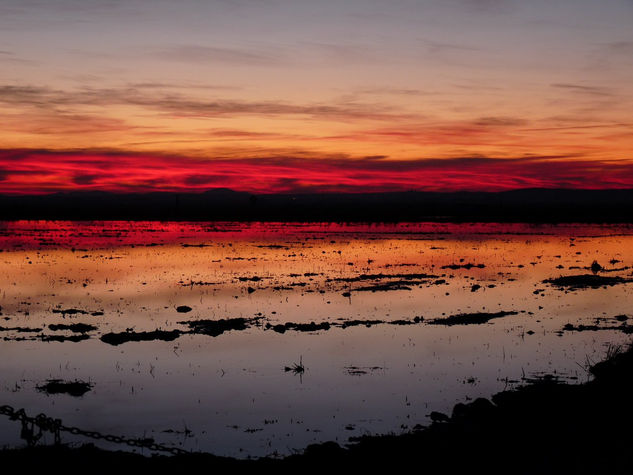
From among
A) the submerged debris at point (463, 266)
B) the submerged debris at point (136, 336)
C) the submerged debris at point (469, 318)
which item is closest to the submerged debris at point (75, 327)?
the submerged debris at point (136, 336)

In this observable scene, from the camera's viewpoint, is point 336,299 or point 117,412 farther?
point 336,299

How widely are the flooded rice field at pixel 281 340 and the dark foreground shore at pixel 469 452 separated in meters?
1.29

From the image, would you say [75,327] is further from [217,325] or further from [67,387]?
[67,387]

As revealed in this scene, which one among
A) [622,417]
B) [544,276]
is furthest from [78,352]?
[544,276]

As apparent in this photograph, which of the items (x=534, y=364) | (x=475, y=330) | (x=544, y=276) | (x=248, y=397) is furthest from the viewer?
(x=544, y=276)

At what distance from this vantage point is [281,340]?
63.4ft

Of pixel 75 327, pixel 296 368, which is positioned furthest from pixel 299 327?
pixel 75 327

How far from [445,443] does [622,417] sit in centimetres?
264

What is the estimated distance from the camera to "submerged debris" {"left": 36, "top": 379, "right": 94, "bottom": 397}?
14.6m

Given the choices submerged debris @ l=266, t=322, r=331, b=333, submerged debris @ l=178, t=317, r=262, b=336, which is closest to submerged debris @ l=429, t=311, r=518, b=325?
submerged debris @ l=266, t=322, r=331, b=333

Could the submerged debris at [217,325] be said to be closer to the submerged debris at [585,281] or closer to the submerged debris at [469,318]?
the submerged debris at [469,318]

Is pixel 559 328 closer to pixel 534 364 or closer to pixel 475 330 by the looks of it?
pixel 475 330

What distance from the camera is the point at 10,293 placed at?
1050 inches

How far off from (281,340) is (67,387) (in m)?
5.98
